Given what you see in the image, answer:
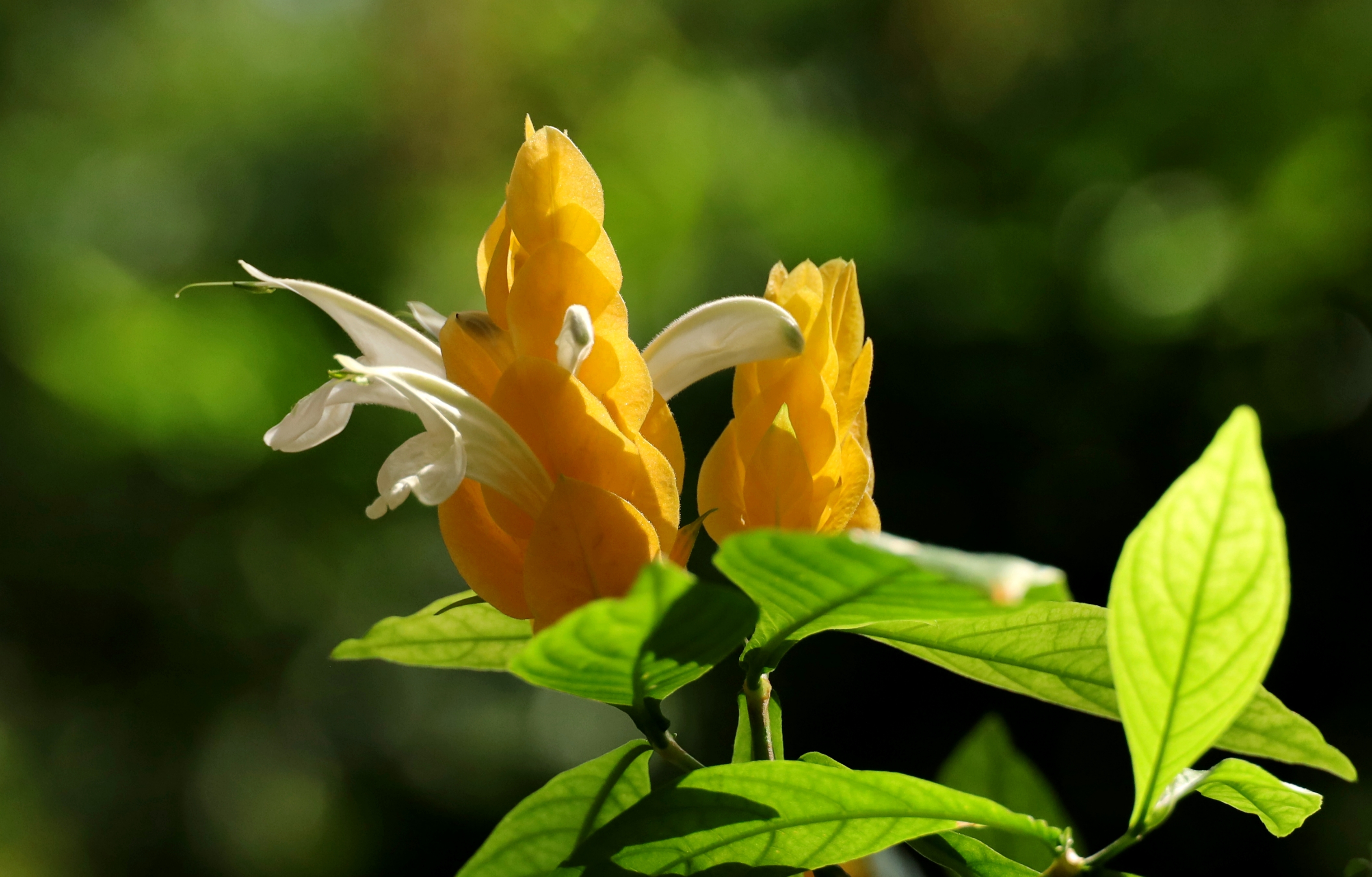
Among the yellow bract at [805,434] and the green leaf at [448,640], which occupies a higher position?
the yellow bract at [805,434]

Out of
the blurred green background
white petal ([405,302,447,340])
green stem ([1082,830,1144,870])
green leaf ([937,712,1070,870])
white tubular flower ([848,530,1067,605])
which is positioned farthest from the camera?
the blurred green background

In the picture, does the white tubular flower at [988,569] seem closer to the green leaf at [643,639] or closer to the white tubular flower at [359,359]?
the green leaf at [643,639]

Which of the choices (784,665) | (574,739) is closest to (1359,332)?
(784,665)

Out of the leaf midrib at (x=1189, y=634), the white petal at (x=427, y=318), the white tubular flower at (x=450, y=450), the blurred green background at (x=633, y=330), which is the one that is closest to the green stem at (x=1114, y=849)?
the leaf midrib at (x=1189, y=634)

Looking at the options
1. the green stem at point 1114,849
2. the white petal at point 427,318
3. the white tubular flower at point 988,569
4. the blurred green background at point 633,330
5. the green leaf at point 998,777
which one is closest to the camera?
the white tubular flower at point 988,569

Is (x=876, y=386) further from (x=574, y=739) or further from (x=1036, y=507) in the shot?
(x=574, y=739)

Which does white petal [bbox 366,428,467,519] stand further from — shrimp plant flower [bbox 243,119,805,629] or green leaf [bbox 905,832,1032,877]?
green leaf [bbox 905,832,1032,877]

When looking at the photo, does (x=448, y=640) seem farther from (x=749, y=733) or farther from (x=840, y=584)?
(x=840, y=584)

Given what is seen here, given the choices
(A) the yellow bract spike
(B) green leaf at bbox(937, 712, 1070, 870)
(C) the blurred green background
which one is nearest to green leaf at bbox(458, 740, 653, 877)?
(A) the yellow bract spike
